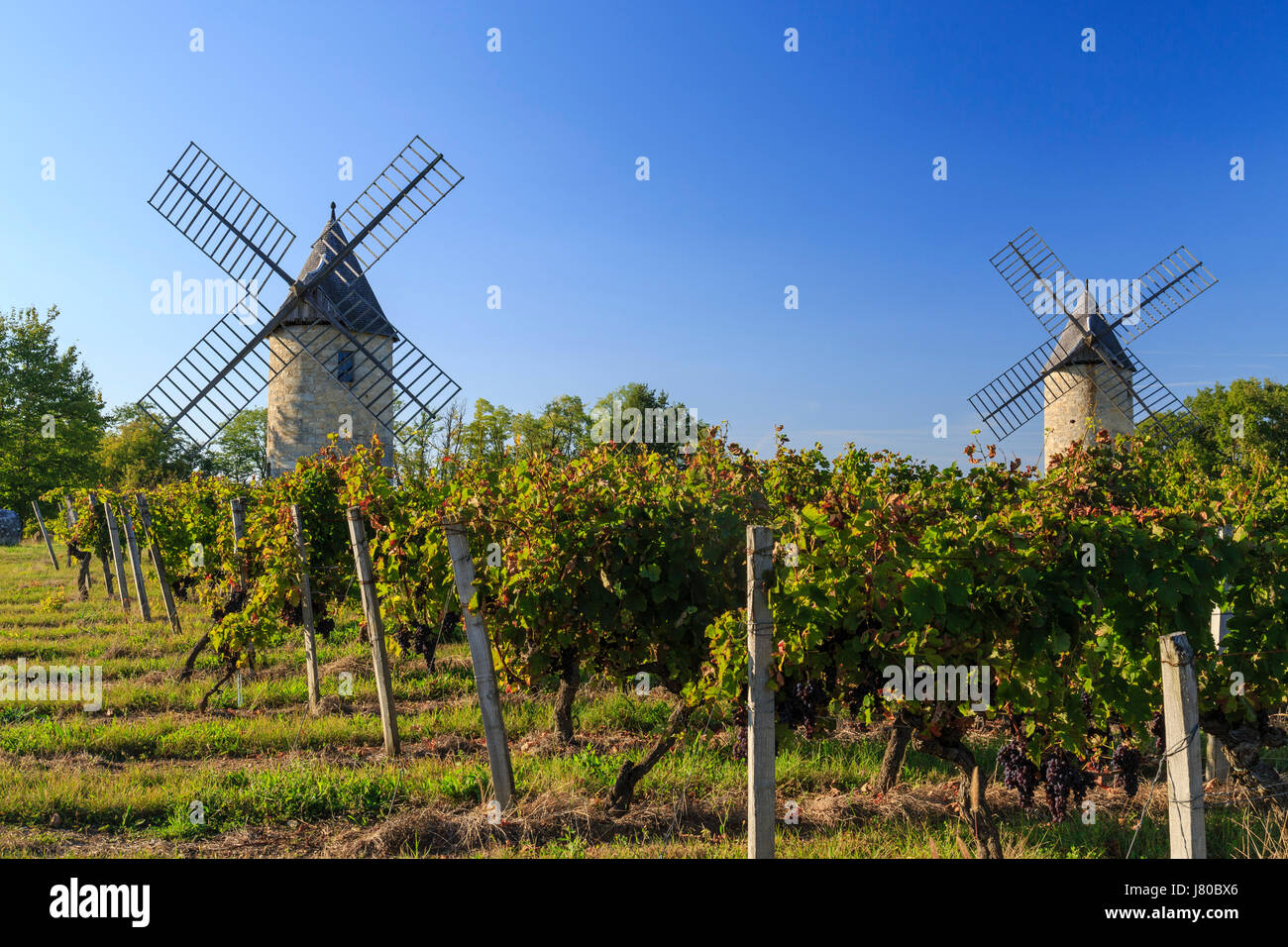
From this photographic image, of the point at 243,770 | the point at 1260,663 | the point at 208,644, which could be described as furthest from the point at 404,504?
the point at 1260,663

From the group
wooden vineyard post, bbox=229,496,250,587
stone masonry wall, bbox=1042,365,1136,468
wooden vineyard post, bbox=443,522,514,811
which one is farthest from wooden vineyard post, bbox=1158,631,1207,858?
stone masonry wall, bbox=1042,365,1136,468

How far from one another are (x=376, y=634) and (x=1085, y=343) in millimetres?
23176

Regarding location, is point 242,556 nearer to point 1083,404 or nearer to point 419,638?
point 419,638

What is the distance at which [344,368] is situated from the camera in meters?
18.2

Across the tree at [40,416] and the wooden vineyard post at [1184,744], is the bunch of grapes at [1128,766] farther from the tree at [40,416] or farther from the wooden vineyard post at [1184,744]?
the tree at [40,416]

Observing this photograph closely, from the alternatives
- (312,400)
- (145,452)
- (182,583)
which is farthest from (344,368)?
(145,452)

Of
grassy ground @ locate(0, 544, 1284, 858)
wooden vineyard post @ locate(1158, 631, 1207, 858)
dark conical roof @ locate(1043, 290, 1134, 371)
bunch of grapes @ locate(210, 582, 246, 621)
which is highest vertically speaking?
dark conical roof @ locate(1043, 290, 1134, 371)

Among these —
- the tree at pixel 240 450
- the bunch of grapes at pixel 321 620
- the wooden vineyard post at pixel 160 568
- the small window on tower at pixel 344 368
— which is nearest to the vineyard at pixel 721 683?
the bunch of grapes at pixel 321 620

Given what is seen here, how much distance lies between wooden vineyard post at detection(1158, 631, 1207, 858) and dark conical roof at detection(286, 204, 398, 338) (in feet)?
60.4

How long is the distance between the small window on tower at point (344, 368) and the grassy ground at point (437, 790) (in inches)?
444

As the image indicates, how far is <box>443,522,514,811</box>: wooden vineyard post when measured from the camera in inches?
187

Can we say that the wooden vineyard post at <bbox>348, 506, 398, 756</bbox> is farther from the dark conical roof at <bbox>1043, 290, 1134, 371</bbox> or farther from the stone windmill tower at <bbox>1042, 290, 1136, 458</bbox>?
the dark conical roof at <bbox>1043, 290, 1134, 371</bbox>
